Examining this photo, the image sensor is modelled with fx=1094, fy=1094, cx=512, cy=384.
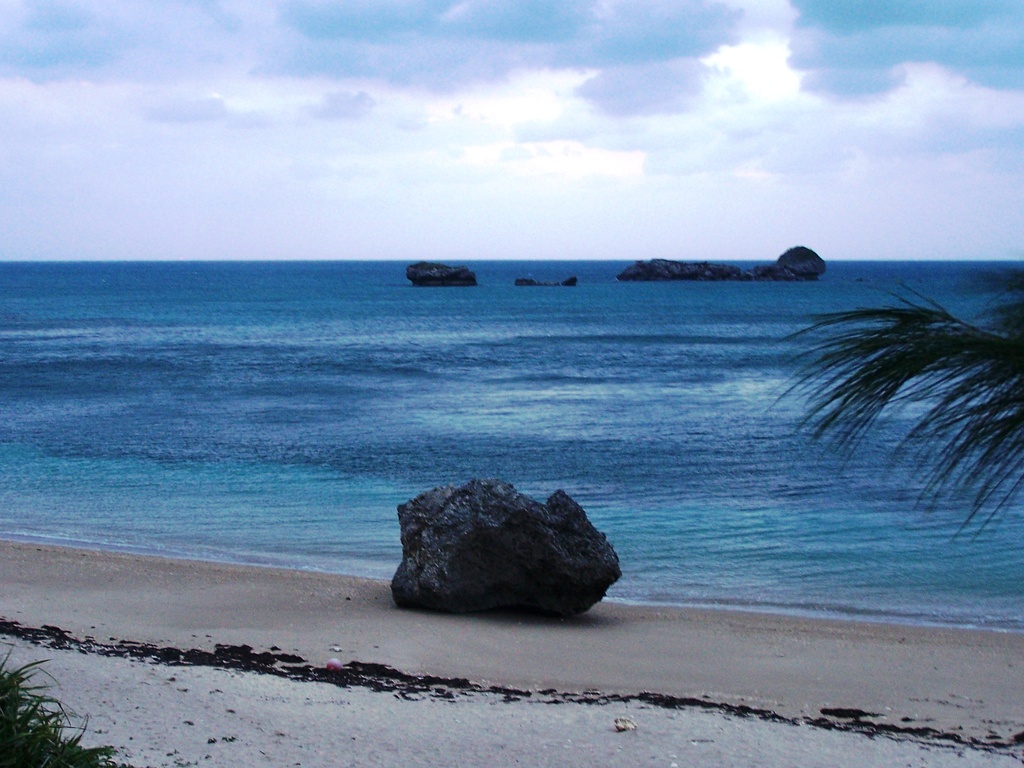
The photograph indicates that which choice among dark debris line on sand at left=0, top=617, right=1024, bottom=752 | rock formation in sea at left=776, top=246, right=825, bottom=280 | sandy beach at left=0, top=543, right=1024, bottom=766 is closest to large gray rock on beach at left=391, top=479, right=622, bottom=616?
sandy beach at left=0, top=543, right=1024, bottom=766

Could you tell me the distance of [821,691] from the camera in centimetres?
895

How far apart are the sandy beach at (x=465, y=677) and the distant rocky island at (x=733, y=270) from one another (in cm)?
15870

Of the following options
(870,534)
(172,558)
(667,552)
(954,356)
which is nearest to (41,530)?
(172,558)

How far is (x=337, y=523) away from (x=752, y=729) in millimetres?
9927

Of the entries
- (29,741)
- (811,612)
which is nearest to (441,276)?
(811,612)

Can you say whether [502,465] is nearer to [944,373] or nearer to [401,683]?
[401,683]

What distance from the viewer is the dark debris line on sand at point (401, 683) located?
24.8 feet

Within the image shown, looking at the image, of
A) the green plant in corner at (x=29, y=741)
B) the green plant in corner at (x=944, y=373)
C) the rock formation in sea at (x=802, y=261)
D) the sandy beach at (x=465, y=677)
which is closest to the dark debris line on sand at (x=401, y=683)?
the sandy beach at (x=465, y=677)

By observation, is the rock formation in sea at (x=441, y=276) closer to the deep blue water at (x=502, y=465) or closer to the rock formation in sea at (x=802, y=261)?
the rock formation in sea at (x=802, y=261)

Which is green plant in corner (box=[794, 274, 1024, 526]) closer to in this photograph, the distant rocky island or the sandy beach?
the sandy beach

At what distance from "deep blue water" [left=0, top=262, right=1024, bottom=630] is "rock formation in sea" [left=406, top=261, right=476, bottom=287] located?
92742mm

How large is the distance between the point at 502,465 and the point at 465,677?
1252 cm

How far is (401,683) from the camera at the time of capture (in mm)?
8141

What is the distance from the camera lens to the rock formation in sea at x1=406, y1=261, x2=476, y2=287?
144 meters
